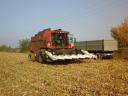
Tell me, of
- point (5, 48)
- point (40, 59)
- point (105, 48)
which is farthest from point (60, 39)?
point (5, 48)

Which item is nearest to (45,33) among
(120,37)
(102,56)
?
(102,56)

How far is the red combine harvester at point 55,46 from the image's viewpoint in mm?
→ 19656

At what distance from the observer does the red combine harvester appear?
64.5ft

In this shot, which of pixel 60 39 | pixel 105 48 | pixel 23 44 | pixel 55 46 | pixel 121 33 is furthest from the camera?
pixel 23 44

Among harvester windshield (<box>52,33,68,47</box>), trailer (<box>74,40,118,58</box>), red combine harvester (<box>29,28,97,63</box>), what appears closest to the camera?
red combine harvester (<box>29,28,97,63</box>)

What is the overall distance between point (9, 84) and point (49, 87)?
6.13ft

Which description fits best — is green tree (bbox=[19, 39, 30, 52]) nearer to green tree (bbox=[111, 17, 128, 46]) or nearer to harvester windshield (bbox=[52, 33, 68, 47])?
green tree (bbox=[111, 17, 128, 46])

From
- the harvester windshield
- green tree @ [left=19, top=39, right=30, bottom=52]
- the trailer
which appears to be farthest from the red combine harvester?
green tree @ [left=19, top=39, right=30, bottom=52]

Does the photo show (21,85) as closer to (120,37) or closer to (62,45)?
(62,45)

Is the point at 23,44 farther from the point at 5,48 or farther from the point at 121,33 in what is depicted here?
the point at 121,33

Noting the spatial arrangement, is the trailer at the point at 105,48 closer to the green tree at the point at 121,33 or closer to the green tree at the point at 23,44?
the green tree at the point at 121,33

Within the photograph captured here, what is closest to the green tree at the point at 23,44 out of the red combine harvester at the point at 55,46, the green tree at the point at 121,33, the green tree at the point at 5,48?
the green tree at the point at 5,48

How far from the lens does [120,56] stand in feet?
83.2

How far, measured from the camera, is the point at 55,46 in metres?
21.0
